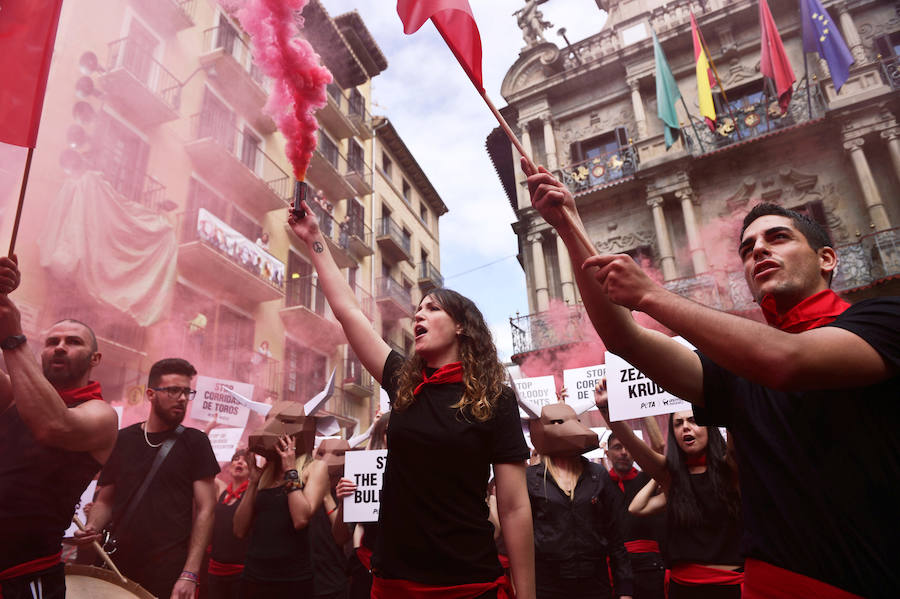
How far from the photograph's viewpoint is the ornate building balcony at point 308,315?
16991mm

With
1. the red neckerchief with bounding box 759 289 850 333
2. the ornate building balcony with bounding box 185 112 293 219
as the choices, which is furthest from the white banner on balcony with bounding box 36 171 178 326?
the red neckerchief with bounding box 759 289 850 333

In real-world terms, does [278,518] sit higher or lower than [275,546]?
higher

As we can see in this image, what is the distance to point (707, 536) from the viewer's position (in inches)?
125

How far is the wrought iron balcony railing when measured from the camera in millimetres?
11969

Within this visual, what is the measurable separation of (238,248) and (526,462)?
12926mm

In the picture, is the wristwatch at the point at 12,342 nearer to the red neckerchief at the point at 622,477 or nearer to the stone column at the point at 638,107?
the red neckerchief at the point at 622,477

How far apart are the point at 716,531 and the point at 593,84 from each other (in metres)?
17.9

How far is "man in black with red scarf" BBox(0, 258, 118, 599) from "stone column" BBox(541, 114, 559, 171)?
55.6 ft

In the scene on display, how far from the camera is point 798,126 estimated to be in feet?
48.9

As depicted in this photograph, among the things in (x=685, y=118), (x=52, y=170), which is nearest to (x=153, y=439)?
(x=52, y=170)

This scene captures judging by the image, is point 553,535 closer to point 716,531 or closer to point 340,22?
point 716,531

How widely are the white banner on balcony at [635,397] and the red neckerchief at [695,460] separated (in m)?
0.79

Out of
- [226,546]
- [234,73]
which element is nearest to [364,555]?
[226,546]

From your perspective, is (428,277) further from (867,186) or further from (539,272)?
(867,186)
